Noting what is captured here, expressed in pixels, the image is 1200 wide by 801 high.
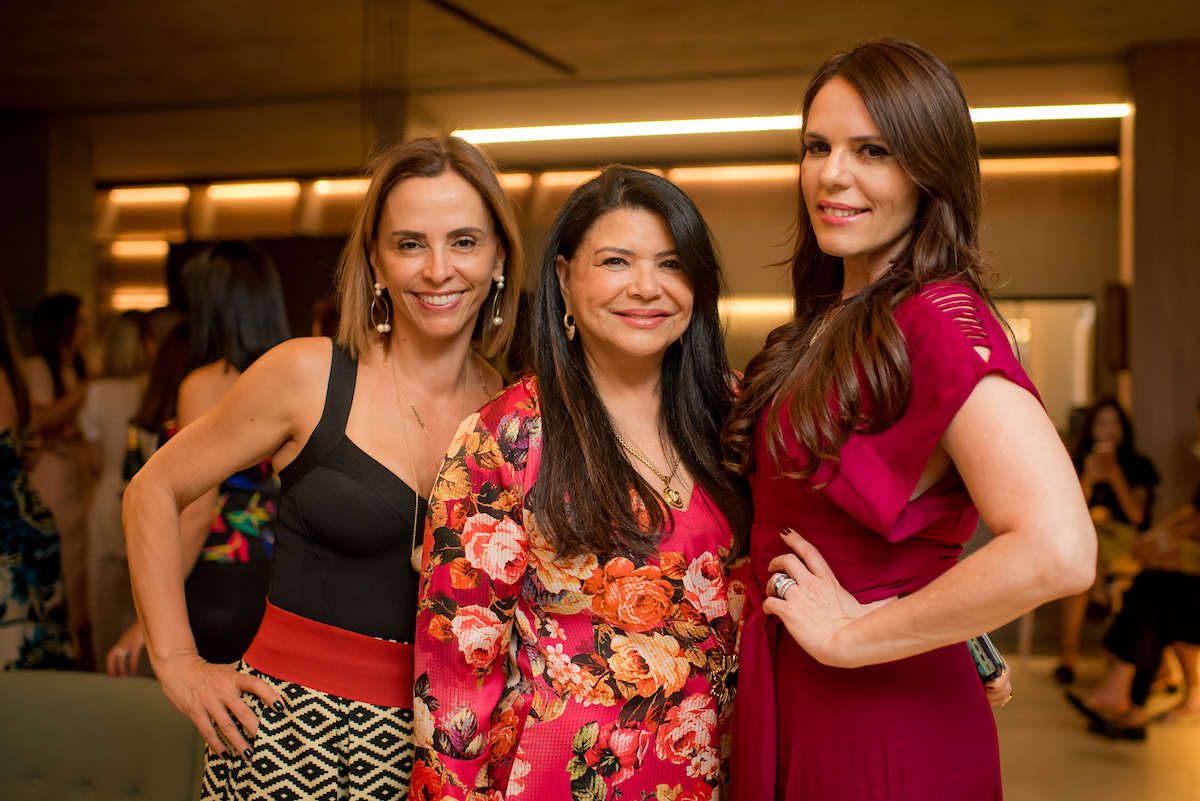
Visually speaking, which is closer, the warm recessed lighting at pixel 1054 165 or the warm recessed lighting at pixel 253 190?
the warm recessed lighting at pixel 1054 165

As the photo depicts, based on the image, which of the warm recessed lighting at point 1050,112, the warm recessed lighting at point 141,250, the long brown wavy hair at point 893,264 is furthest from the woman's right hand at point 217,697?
the warm recessed lighting at point 141,250

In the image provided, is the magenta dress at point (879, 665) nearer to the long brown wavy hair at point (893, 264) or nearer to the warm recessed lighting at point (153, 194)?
the long brown wavy hair at point (893, 264)

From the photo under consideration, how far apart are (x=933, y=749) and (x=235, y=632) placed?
76.1 inches

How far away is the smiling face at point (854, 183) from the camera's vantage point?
1.30m

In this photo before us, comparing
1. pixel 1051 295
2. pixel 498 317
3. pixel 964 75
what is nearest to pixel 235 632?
pixel 498 317

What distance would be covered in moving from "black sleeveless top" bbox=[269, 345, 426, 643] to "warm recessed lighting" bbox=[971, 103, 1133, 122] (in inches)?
274

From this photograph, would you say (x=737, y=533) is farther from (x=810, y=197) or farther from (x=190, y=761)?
(x=190, y=761)

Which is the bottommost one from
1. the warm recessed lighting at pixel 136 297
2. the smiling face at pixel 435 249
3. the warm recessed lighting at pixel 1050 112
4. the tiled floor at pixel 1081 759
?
the tiled floor at pixel 1081 759

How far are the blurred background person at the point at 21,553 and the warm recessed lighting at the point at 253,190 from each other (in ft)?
21.2

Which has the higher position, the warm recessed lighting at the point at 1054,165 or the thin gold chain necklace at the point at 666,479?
the warm recessed lighting at the point at 1054,165

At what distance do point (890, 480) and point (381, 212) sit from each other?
1.13 meters

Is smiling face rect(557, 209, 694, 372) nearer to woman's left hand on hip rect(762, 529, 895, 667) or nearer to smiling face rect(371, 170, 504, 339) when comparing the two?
smiling face rect(371, 170, 504, 339)

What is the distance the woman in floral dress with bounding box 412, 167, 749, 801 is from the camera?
4.77 ft

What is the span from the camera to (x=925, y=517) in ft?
4.00
